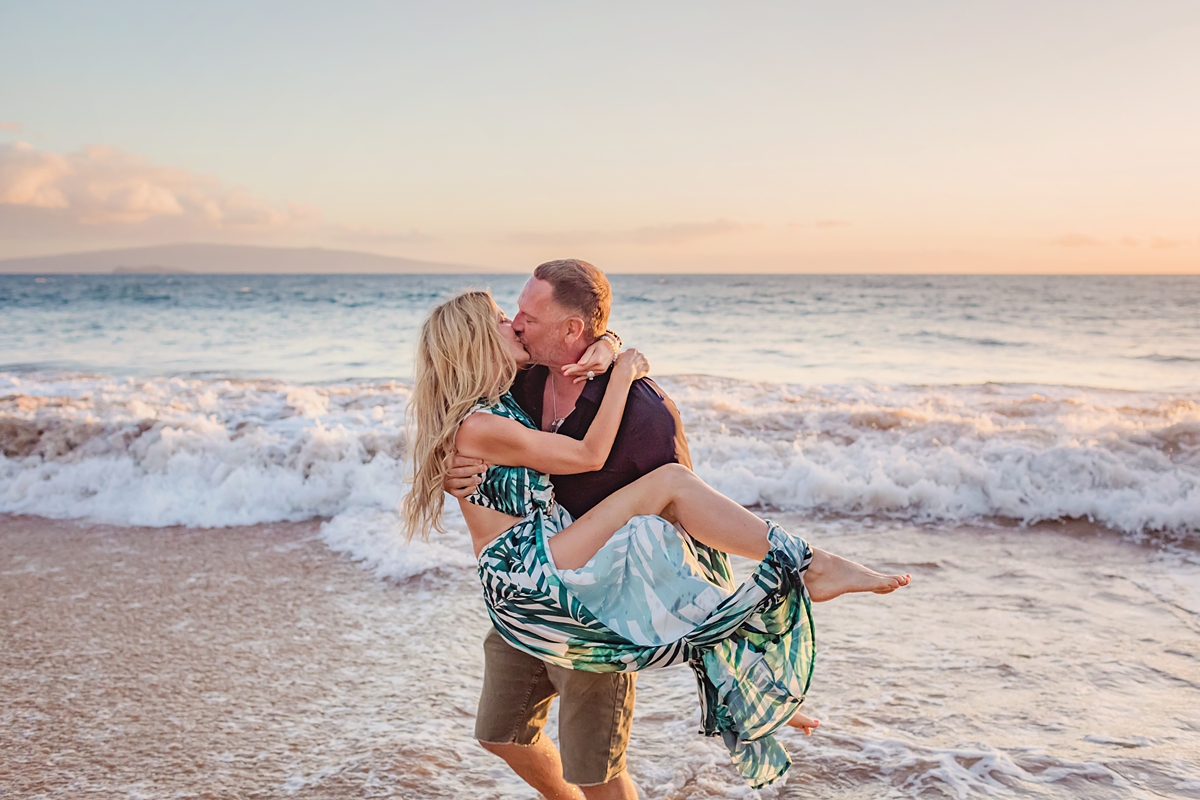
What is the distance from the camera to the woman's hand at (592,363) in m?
2.51

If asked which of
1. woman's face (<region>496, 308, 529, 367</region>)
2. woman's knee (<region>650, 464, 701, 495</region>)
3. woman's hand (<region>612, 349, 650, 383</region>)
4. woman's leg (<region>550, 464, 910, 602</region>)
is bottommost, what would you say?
woman's leg (<region>550, 464, 910, 602</region>)

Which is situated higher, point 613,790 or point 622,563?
point 622,563

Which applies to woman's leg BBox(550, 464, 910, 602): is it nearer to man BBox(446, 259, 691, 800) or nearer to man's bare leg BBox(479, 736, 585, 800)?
man BBox(446, 259, 691, 800)

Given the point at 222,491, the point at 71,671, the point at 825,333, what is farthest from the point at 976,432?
the point at 825,333

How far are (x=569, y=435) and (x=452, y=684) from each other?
2.17 metres

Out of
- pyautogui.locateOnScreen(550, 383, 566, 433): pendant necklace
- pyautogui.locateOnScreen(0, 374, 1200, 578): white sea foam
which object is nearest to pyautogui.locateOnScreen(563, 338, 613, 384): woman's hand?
pyautogui.locateOnScreen(550, 383, 566, 433): pendant necklace

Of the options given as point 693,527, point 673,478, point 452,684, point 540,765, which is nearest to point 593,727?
point 540,765

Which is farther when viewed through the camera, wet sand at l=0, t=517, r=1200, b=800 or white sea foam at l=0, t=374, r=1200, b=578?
white sea foam at l=0, t=374, r=1200, b=578

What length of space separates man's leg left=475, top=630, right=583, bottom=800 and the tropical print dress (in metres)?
0.20

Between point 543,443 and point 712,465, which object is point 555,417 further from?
point 712,465

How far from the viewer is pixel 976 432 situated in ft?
28.0

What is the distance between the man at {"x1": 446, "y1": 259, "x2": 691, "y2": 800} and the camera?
2504 mm

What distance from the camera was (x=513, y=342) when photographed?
8.55ft

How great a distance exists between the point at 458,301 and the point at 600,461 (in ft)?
2.38
